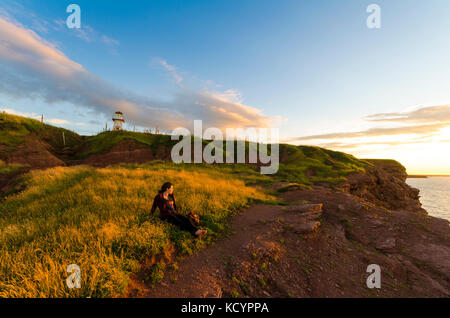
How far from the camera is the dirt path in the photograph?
15.0 feet

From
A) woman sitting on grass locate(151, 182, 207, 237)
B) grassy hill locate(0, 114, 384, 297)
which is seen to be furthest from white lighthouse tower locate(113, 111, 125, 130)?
woman sitting on grass locate(151, 182, 207, 237)

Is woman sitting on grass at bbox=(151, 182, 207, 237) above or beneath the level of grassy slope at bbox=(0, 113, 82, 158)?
beneath

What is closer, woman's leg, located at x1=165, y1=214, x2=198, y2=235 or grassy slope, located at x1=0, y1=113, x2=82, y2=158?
woman's leg, located at x1=165, y1=214, x2=198, y2=235

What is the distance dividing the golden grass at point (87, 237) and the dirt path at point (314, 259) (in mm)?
805

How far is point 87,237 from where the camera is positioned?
16.5 ft

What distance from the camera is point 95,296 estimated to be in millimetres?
3422

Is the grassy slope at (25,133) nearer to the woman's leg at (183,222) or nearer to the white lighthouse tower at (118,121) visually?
the white lighthouse tower at (118,121)

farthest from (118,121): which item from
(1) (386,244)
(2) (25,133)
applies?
(1) (386,244)

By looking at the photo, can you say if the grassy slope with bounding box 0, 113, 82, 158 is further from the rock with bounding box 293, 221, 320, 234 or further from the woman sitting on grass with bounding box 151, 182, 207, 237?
the rock with bounding box 293, 221, 320, 234

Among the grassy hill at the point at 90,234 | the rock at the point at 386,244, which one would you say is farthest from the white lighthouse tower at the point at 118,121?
the rock at the point at 386,244

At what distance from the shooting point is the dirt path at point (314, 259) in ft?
15.0

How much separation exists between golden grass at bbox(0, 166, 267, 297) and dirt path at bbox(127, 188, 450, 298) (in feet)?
2.64
